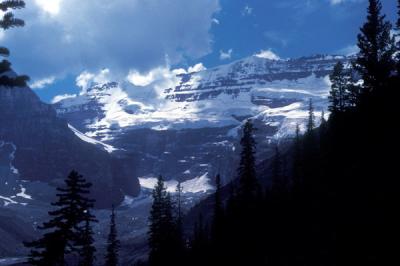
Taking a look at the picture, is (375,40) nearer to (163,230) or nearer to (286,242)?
Result: (163,230)

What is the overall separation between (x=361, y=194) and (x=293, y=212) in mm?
57127

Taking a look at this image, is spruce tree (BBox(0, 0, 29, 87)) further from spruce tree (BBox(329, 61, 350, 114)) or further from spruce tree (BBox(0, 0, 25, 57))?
spruce tree (BBox(329, 61, 350, 114))

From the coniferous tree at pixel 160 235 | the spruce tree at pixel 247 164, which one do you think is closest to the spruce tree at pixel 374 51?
the spruce tree at pixel 247 164

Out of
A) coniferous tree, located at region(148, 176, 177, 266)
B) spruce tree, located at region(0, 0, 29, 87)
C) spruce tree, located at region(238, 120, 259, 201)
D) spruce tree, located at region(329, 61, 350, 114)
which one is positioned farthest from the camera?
spruce tree, located at region(329, 61, 350, 114)

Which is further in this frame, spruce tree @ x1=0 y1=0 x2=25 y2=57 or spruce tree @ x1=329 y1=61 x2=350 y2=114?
spruce tree @ x1=329 y1=61 x2=350 y2=114

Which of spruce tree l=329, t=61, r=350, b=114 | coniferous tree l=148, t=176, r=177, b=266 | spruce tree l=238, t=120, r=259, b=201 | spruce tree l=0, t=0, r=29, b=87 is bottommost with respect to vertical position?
coniferous tree l=148, t=176, r=177, b=266

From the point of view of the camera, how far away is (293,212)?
293ft

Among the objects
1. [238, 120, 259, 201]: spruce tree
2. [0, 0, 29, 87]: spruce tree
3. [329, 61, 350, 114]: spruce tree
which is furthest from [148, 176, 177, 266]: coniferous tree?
[0, 0, 29, 87]: spruce tree

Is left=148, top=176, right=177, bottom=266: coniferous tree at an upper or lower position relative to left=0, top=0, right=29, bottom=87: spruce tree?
lower

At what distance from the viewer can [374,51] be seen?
42.8 meters

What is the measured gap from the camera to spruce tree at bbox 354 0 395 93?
4169 cm

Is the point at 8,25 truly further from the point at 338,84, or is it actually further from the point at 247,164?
the point at 338,84

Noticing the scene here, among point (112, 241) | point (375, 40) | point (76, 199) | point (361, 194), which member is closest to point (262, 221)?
point (112, 241)

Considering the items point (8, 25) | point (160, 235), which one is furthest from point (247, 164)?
point (8, 25)
